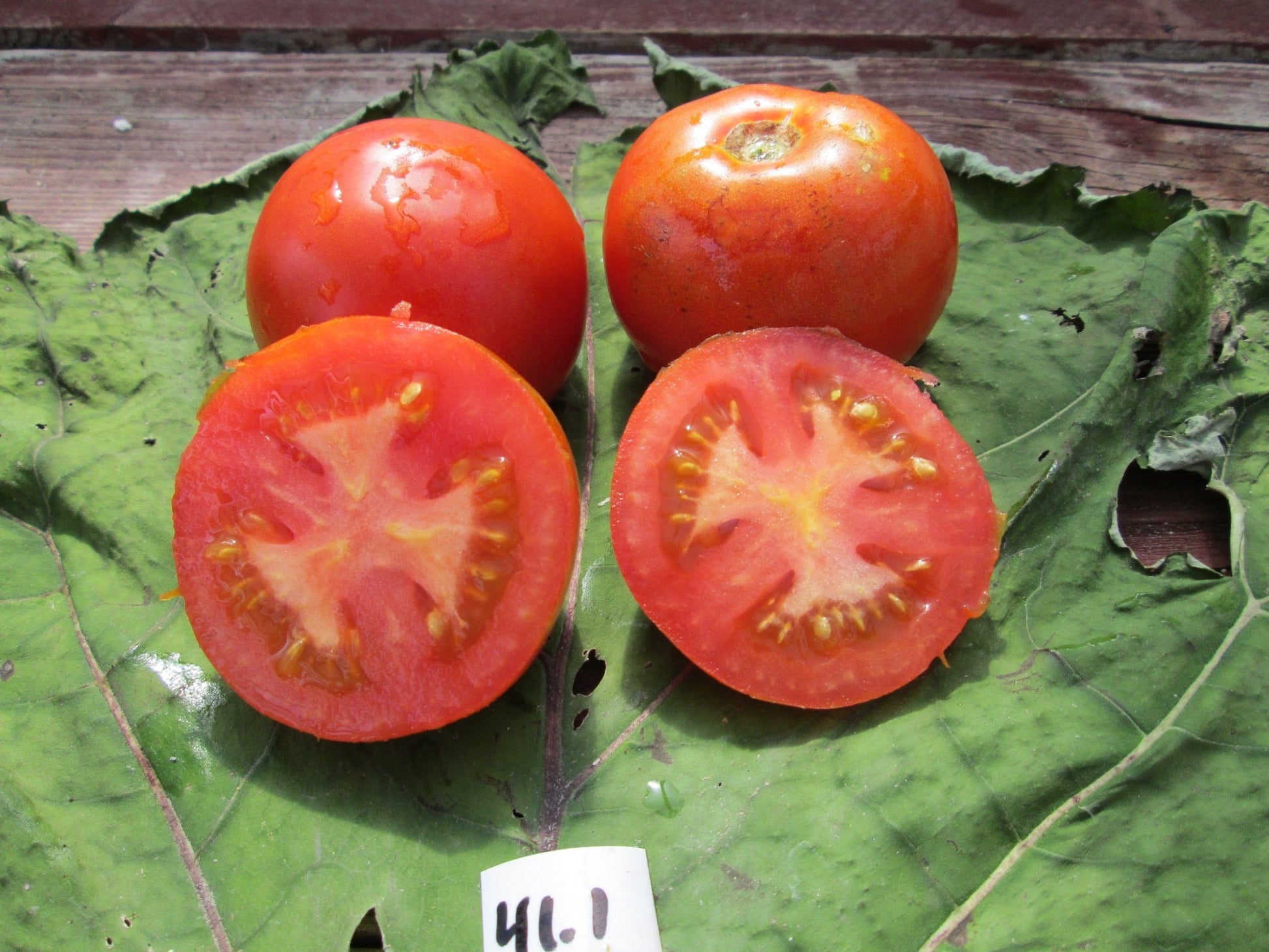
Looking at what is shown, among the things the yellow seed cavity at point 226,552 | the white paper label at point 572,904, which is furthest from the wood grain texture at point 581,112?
the white paper label at point 572,904

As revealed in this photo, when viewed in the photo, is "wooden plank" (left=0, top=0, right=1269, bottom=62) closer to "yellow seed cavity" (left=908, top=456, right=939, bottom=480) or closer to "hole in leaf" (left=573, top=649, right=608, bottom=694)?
"yellow seed cavity" (left=908, top=456, right=939, bottom=480)

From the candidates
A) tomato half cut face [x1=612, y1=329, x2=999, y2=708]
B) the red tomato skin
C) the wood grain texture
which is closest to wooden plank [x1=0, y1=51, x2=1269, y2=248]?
the wood grain texture

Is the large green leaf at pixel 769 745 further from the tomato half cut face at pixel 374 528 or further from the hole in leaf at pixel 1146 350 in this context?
the tomato half cut face at pixel 374 528

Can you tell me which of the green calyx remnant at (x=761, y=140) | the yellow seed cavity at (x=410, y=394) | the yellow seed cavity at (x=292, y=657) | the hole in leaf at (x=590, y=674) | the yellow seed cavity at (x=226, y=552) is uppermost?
the green calyx remnant at (x=761, y=140)

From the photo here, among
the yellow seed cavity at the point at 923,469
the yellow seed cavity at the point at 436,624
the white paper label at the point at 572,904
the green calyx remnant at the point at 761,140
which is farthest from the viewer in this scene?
the green calyx remnant at the point at 761,140

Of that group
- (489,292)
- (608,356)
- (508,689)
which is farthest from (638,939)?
(608,356)

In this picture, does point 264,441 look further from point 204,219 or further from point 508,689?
point 204,219

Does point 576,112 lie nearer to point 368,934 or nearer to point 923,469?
point 923,469
